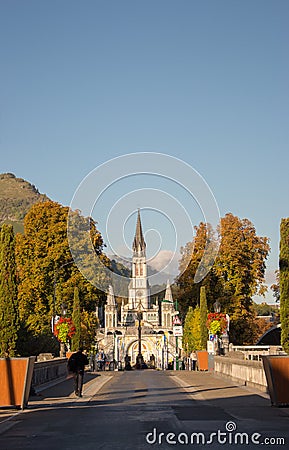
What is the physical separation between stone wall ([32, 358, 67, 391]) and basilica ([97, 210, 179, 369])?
309ft

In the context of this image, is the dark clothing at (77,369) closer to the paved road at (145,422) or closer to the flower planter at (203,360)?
the paved road at (145,422)

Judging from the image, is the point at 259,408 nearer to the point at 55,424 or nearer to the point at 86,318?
the point at 55,424

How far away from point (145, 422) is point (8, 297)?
321 inches

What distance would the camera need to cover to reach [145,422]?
1516 cm

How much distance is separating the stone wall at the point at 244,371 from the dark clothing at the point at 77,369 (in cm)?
578

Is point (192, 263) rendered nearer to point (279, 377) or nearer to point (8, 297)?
point (8, 297)

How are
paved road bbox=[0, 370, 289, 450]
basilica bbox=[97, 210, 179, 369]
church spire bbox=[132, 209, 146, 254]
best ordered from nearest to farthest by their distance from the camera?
1. paved road bbox=[0, 370, 289, 450]
2. basilica bbox=[97, 210, 179, 369]
3. church spire bbox=[132, 209, 146, 254]

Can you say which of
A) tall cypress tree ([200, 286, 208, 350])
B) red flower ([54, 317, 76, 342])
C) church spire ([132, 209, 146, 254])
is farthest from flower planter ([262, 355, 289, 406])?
church spire ([132, 209, 146, 254])

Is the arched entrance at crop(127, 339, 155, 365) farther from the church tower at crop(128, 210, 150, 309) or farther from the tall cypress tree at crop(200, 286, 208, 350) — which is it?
the tall cypress tree at crop(200, 286, 208, 350)

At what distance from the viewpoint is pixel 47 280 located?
56.8 metres

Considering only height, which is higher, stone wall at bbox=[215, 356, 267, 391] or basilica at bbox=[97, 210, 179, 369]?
basilica at bbox=[97, 210, 179, 369]

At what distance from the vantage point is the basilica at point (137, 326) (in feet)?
500

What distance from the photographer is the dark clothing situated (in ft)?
78.4

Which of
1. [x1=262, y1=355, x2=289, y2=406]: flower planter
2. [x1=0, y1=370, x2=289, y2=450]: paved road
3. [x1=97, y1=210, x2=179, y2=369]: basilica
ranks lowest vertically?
[x1=0, y1=370, x2=289, y2=450]: paved road
